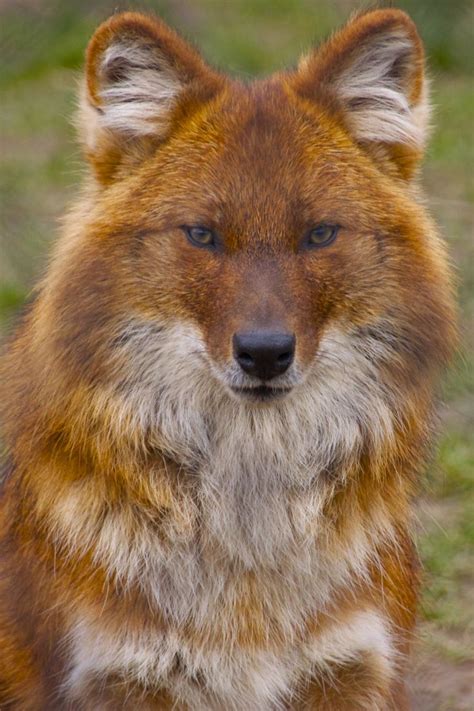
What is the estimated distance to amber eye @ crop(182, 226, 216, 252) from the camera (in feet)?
15.1

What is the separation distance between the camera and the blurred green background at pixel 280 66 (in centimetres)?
329

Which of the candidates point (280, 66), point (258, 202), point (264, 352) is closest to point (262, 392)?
point (264, 352)

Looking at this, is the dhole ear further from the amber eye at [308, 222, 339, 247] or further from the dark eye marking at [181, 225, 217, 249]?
the dark eye marking at [181, 225, 217, 249]

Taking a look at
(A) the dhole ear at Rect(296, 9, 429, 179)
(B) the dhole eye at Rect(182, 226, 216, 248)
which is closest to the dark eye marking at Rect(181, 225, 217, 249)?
(B) the dhole eye at Rect(182, 226, 216, 248)

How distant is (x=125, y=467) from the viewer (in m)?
4.67

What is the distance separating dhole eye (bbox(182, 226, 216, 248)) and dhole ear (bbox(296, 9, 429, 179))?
0.68m

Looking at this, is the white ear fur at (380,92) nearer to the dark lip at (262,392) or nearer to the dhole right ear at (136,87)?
the dhole right ear at (136,87)

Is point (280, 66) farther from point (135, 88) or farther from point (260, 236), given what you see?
point (260, 236)

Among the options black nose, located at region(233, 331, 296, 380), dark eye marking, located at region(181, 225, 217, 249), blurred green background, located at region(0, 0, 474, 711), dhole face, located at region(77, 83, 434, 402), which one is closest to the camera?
blurred green background, located at region(0, 0, 474, 711)

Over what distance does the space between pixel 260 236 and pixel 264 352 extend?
0.44m

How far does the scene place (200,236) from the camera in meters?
4.62

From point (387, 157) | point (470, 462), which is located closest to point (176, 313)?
point (387, 157)

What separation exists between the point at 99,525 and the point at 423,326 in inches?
52.7

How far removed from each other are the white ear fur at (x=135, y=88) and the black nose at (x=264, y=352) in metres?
0.93
